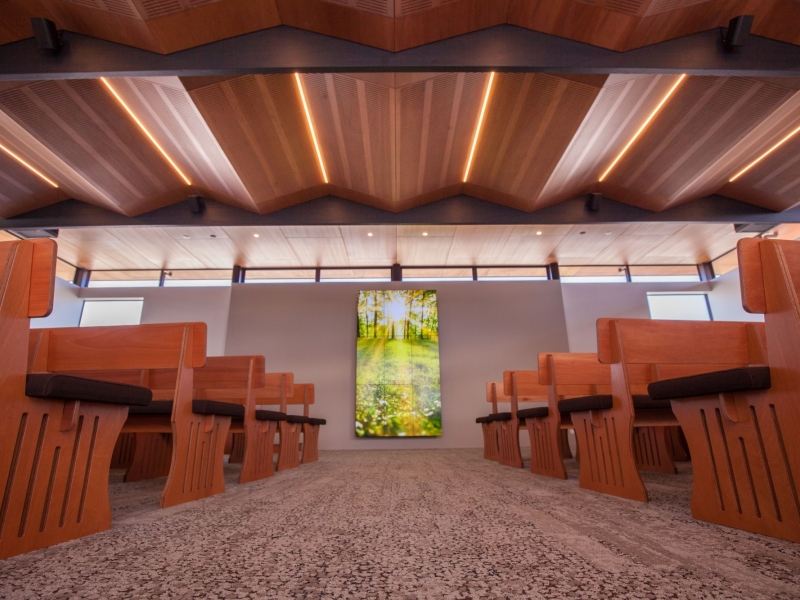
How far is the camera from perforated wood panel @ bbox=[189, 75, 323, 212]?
428 cm

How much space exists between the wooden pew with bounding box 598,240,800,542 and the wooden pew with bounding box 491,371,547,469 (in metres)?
1.83

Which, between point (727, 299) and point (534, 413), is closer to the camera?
point (534, 413)

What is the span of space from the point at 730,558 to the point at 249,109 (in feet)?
16.6

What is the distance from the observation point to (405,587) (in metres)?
0.74

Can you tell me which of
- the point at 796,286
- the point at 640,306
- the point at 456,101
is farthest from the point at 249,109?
the point at 640,306

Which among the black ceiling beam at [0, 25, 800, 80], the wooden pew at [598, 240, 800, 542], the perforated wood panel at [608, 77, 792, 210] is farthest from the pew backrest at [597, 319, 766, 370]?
the perforated wood panel at [608, 77, 792, 210]

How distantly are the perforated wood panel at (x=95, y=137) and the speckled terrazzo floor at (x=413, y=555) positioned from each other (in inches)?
181

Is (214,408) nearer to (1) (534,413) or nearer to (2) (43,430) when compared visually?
(2) (43,430)

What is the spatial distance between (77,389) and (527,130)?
4.95 m

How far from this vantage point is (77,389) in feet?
3.65

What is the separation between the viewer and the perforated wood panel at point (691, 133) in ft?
13.9

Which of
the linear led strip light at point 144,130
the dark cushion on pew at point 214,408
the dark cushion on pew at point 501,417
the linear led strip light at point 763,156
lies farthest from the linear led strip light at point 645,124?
the linear led strip light at point 144,130

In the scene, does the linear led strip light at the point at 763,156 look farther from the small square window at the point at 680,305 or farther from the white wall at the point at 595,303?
the small square window at the point at 680,305

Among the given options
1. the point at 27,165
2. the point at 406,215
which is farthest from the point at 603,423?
the point at 27,165
